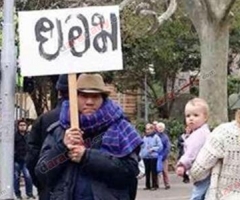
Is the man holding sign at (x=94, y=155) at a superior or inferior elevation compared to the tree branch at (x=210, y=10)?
inferior

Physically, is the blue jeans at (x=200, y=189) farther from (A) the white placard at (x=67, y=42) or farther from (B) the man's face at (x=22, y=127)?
(B) the man's face at (x=22, y=127)

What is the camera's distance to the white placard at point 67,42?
575cm

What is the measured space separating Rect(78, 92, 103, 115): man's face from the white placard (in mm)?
164

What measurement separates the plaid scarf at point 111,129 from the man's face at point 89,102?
0.03 m

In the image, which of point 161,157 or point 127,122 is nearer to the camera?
point 127,122

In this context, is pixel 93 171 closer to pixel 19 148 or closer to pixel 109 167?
pixel 109 167

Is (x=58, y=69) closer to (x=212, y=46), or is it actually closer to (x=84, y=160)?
(x=84, y=160)

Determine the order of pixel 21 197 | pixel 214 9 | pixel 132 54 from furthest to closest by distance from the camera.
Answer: pixel 132 54
pixel 214 9
pixel 21 197

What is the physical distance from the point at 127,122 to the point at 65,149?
0.48m

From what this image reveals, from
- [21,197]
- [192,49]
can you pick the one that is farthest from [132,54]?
[21,197]

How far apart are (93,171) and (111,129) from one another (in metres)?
0.29

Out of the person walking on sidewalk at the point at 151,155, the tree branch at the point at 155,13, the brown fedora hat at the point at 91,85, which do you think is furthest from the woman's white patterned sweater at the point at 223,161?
the tree branch at the point at 155,13

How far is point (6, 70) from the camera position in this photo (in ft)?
23.4

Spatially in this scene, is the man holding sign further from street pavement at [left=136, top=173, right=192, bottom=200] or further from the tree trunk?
the tree trunk
